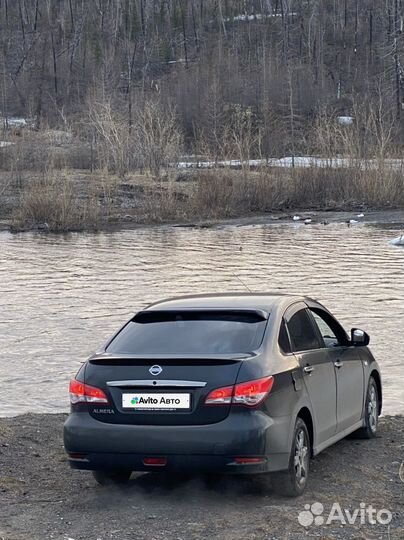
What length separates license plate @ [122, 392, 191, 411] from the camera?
7.16 m

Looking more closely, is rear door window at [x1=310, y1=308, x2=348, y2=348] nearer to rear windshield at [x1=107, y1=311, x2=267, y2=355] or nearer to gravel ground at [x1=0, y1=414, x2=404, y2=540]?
gravel ground at [x1=0, y1=414, x2=404, y2=540]

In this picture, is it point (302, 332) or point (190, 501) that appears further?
point (302, 332)

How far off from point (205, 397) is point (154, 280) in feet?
54.8

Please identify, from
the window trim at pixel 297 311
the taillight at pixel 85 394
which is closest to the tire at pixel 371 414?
the window trim at pixel 297 311

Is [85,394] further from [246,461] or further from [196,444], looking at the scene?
[246,461]

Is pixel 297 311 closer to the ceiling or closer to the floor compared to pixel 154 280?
closer to the ceiling

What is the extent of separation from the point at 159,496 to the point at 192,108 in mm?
70084

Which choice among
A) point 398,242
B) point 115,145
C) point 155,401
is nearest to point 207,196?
point 115,145

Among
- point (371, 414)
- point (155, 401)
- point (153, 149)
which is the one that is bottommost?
point (371, 414)

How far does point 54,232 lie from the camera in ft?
127

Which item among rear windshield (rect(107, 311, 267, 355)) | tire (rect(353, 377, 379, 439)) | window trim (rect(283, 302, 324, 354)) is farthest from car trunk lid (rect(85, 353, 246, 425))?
tire (rect(353, 377, 379, 439))

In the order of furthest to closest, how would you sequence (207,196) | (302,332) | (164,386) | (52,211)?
(207,196)
(52,211)
(302,332)
(164,386)

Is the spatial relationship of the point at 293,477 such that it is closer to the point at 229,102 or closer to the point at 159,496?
the point at 159,496

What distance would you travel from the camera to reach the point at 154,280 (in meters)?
23.8
